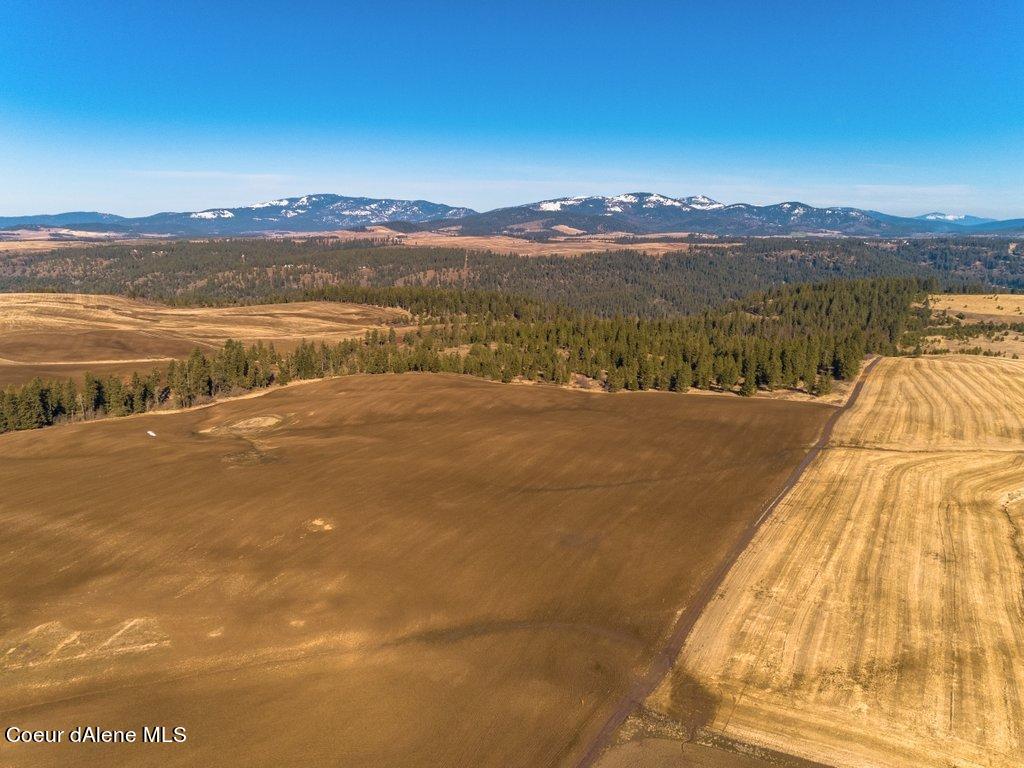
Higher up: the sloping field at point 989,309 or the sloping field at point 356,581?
the sloping field at point 989,309

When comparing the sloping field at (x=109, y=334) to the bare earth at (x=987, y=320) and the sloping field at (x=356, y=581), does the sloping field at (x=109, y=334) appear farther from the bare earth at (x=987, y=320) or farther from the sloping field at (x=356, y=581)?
the bare earth at (x=987, y=320)

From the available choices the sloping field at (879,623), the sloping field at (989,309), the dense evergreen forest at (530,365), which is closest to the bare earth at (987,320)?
the sloping field at (989,309)

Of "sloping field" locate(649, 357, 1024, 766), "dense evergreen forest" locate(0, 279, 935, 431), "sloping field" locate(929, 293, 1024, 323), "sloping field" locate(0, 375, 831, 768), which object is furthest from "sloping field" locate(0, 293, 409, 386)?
"sloping field" locate(929, 293, 1024, 323)

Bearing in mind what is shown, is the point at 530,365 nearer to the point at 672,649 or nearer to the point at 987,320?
the point at 672,649

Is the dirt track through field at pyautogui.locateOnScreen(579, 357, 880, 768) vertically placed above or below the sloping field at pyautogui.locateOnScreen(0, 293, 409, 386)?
below

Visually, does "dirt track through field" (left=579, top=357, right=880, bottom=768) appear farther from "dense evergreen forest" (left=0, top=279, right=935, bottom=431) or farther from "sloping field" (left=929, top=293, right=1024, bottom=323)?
"sloping field" (left=929, top=293, right=1024, bottom=323)

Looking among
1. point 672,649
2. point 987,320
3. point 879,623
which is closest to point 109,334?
point 672,649
